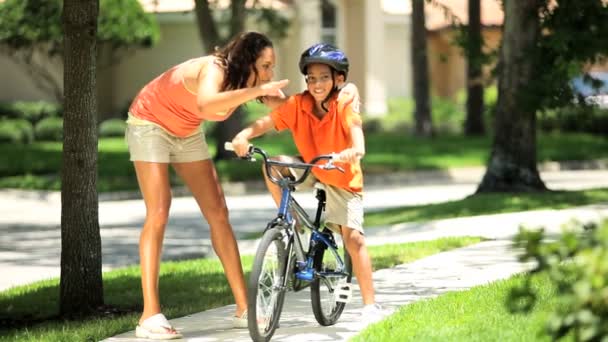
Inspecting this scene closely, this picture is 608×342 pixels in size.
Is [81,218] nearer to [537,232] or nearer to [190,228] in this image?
[537,232]

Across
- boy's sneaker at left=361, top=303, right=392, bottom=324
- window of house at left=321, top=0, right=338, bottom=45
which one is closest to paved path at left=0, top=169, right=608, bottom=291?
boy's sneaker at left=361, top=303, right=392, bottom=324

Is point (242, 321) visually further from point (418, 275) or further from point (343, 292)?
point (418, 275)

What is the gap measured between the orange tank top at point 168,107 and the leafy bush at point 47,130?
91.1ft

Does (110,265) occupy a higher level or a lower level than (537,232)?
lower

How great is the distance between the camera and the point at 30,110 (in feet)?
120

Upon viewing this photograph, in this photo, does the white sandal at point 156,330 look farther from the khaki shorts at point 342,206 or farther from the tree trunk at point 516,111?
the tree trunk at point 516,111

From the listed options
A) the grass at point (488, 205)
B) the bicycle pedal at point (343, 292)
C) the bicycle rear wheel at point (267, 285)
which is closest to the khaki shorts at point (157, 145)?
the bicycle rear wheel at point (267, 285)

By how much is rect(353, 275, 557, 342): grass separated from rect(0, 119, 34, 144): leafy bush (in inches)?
1059

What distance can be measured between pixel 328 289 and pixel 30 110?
2935cm

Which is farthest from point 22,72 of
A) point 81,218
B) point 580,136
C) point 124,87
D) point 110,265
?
point 81,218

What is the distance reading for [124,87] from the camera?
42344 millimetres

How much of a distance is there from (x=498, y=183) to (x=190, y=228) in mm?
4056

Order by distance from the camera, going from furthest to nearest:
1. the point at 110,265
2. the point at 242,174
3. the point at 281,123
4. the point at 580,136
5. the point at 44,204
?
the point at 580,136 < the point at 242,174 < the point at 44,204 < the point at 110,265 < the point at 281,123

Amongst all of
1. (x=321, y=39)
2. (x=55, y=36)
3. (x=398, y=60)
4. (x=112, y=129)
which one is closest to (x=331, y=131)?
(x=55, y=36)
